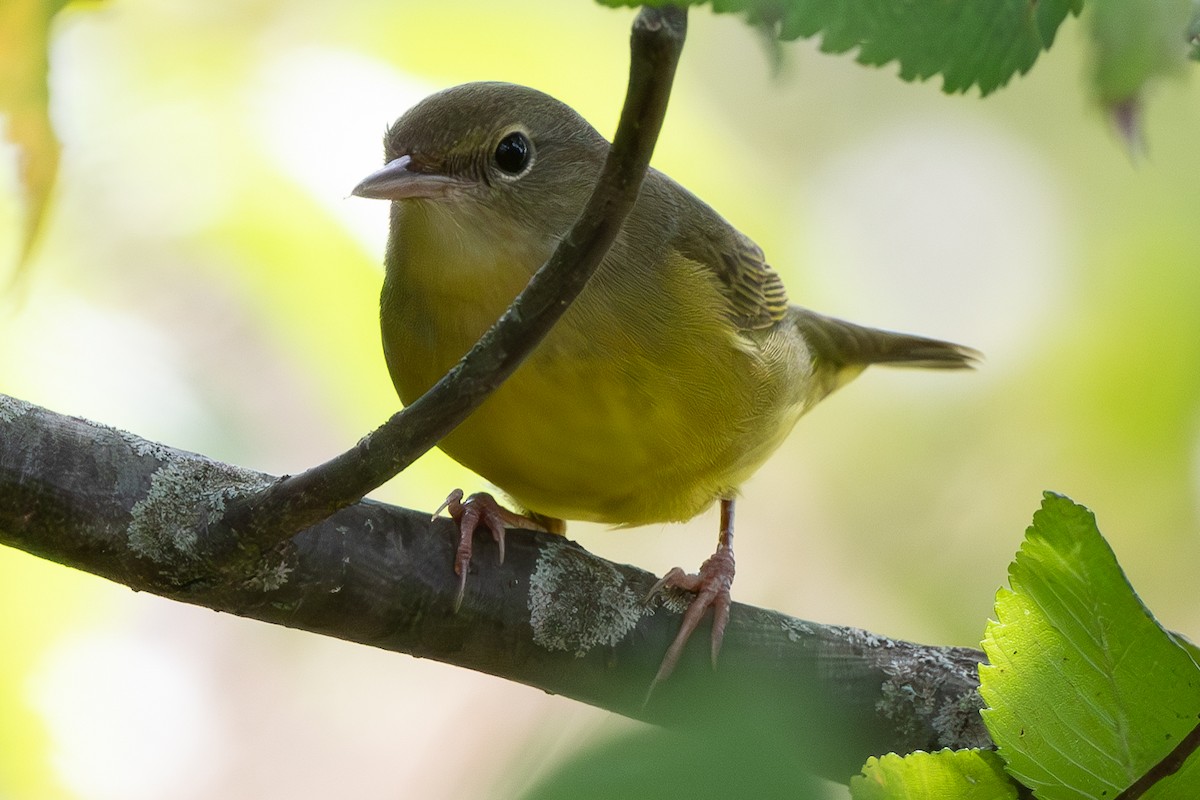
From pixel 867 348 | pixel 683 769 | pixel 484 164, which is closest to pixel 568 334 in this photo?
pixel 484 164

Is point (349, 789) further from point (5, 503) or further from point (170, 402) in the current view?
point (5, 503)

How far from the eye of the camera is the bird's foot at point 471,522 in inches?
106

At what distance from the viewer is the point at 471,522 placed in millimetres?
2945

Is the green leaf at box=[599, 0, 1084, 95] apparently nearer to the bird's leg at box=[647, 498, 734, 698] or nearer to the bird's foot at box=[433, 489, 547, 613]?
the bird's foot at box=[433, 489, 547, 613]

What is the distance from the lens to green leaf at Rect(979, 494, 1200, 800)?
118 cm

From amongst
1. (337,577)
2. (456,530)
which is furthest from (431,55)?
(337,577)

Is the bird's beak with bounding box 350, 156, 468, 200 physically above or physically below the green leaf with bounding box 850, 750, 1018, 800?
above

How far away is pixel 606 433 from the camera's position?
10.7ft

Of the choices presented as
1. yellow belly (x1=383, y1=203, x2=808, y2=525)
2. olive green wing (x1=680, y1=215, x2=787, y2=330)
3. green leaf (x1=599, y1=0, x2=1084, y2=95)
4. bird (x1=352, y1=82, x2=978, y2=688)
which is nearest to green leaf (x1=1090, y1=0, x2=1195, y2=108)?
green leaf (x1=599, y1=0, x2=1084, y2=95)

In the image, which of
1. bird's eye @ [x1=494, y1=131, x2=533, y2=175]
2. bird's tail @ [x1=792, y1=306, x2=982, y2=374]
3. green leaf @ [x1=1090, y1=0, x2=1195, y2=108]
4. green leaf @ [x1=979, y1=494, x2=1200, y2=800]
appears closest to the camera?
green leaf @ [x1=1090, y1=0, x2=1195, y2=108]

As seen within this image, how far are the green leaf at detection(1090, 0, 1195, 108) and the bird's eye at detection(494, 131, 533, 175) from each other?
105 inches

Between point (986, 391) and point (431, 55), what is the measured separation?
2.95m

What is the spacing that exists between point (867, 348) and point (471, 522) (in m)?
2.82

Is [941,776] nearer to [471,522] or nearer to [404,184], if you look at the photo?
[471,522]
